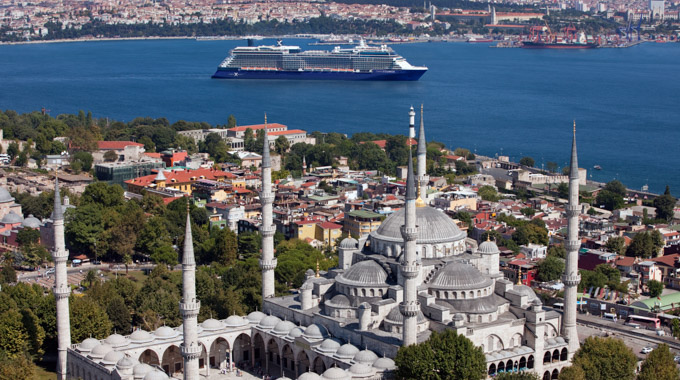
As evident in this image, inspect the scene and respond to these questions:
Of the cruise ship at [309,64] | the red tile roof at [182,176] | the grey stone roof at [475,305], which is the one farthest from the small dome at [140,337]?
the cruise ship at [309,64]

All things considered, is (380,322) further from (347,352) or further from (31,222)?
(31,222)

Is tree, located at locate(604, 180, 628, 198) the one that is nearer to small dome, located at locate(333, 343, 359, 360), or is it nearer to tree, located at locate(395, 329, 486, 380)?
small dome, located at locate(333, 343, 359, 360)

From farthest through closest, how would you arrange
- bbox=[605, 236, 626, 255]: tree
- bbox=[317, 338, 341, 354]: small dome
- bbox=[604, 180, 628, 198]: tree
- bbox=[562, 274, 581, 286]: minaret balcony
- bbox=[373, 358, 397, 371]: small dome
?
bbox=[604, 180, 628, 198]: tree
bbox=[605, 236, 626, 255]: tree
bbox=[562, 274, 581, 286]: minaret balcony
bbox=[317, 338, 341, 354]: small dome
bbox=[373, 358, 397, 371]: small dome

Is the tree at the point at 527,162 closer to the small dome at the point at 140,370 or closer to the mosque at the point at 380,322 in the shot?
the mosque at the point at 380,322

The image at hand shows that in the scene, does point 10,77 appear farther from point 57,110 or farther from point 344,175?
point 344,175

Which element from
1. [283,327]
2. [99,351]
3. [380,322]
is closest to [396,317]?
[380,322]

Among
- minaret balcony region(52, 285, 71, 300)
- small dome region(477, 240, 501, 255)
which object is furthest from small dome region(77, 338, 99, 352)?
small dome region(477, 240, 501, 255)
